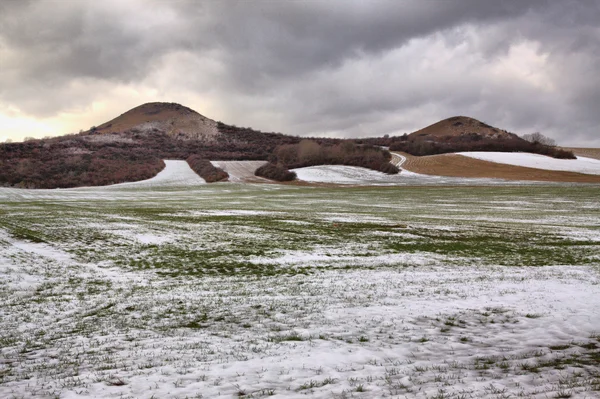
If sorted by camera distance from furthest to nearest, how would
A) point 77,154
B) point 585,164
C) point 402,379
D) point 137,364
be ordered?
1. point 77,154
2. point 585,164
3. point 137,364
4. point 402,379

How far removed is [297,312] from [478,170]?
106 meters

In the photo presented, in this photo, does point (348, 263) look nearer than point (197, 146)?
Yes

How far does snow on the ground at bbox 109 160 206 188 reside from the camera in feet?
325

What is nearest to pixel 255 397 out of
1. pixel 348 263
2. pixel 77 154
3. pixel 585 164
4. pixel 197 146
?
pixel 348 263

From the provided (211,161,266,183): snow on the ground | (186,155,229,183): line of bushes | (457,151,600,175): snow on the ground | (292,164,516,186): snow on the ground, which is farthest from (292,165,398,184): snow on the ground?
(457,151,600,175): snow on the ground

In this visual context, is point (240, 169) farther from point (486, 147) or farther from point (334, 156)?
point (486, 147)

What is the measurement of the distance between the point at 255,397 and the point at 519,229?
108ft

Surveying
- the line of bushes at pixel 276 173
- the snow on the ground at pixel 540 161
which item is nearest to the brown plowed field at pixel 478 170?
the snow on the ground at pixel 540 161

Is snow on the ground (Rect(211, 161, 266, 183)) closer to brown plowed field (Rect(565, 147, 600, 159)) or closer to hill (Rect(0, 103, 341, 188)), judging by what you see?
hill (Rect(0, 103, 341, 188))

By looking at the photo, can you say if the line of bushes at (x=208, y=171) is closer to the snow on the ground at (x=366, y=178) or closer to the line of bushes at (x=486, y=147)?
the snow on the ground at (x=366, y=178)

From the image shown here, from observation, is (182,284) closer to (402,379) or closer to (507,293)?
(402,379)

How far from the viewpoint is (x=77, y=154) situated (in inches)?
5118

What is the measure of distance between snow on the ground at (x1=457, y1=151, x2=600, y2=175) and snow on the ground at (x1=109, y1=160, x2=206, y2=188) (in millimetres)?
82602

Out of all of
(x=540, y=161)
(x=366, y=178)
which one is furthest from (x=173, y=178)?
(x=540, y=161)
